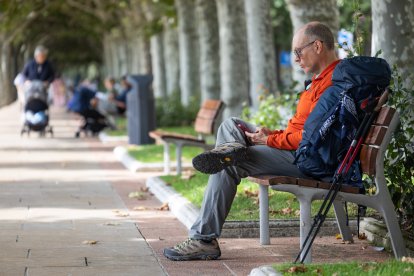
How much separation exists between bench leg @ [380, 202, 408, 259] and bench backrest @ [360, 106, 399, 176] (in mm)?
290

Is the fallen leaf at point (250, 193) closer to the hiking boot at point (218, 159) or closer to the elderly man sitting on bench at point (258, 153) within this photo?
the elderly man sitting on bench at point (258, 153)

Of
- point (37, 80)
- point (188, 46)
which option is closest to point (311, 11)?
point (37, 80)

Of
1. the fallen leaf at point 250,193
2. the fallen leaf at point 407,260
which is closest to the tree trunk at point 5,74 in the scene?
the fallen leaf at point 250,193

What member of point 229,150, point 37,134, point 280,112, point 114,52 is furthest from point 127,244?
point 114,52

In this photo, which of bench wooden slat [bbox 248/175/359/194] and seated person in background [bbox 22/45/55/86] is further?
seated person in background [bbox 22/45/55/86]

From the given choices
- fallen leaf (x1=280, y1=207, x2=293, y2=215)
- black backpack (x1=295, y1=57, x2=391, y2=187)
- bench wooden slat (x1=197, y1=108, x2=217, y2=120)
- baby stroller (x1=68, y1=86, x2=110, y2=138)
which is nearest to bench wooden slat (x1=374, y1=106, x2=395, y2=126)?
black backpack (x1=295, y1=57, x2=391, y2=187)

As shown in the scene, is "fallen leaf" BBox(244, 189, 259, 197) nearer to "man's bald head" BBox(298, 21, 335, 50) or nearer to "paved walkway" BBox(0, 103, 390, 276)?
"paved walkway" BBox(0, 103, 390, 276)

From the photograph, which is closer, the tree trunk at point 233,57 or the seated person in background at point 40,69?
the tree trunk at point 233,57

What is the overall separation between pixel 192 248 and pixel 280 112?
828 centimetres

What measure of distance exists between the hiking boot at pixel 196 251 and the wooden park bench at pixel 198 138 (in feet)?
20.0

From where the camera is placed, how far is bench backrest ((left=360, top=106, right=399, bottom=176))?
7.73 m

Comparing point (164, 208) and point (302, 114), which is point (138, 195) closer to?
point (164, 208)

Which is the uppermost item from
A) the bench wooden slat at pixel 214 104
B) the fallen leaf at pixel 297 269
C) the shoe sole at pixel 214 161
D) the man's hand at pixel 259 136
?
the man's hand at pixel 259 136

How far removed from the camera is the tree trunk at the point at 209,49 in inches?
1017
